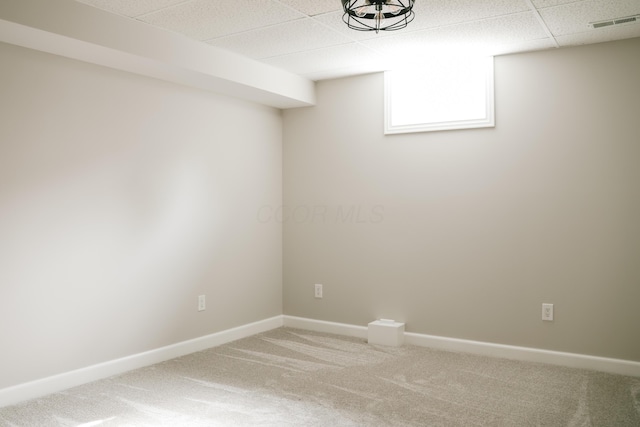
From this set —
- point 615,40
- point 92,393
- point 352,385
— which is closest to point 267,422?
point 352,385

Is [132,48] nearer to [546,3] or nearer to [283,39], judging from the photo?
[283,39]

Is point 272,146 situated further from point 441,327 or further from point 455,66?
point 441,327

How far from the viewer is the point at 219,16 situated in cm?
320

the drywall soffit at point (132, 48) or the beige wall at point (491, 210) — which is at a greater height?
the drywall soffit at point (132, 48)

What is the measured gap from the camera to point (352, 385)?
11.3 ft

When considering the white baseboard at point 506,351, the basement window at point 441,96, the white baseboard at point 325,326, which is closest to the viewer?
the white baseboard at point 506,351

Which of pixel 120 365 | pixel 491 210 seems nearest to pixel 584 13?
pixel 491 210

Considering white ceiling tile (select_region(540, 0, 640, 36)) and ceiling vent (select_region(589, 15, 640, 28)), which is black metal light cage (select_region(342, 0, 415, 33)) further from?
ceiling vent (select_region(589, 15, 640, 28))

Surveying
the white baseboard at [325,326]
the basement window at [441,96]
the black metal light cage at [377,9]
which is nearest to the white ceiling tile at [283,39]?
the black metal light cage at [377,9]

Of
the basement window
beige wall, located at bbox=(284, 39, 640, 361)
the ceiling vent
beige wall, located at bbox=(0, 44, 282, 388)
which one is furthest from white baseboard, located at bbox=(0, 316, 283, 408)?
the ceiling vent

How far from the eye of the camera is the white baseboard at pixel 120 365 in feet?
10.3

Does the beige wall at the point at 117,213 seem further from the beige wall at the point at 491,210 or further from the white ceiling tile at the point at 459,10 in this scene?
the white ceiling tile at the point at 459,10

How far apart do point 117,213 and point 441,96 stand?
2.56 meters

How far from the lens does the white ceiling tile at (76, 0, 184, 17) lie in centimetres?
296
